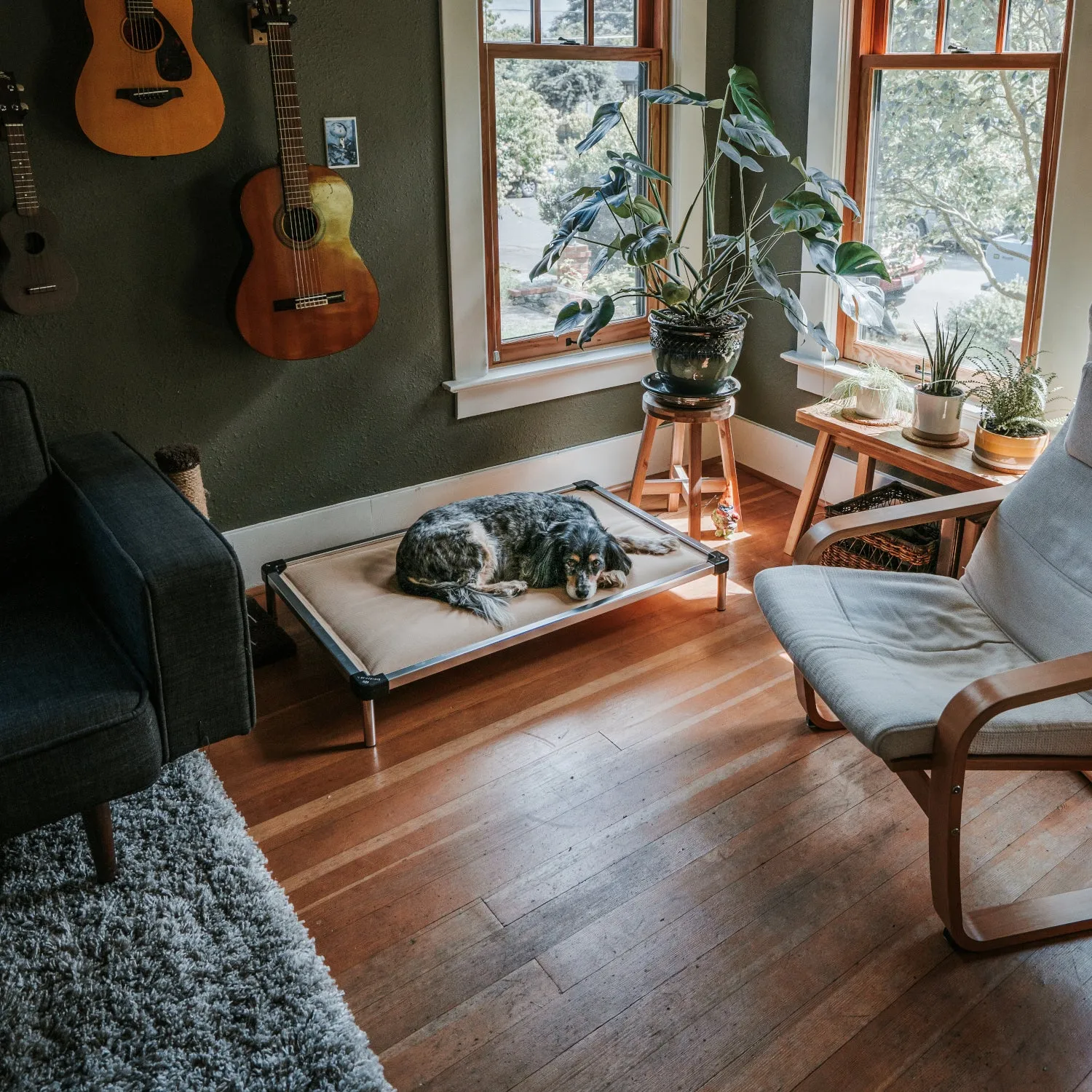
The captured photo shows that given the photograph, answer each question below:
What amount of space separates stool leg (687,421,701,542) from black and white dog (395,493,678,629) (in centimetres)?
44

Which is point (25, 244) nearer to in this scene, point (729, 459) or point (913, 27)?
point (729, 459)

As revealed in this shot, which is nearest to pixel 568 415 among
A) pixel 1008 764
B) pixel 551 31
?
pixel 551 31

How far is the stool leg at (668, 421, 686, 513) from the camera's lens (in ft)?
12.3

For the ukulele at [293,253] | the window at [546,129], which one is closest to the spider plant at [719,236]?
the window at [546,129]

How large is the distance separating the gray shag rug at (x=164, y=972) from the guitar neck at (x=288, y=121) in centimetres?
164

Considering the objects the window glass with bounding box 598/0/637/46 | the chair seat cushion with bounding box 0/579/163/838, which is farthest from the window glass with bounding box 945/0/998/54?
the chair seat cushion with bounding box 0/579/163/838

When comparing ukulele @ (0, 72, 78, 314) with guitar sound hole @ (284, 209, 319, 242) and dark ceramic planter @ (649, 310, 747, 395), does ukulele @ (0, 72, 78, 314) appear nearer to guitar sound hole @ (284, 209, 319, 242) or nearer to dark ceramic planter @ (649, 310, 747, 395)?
guitar sound hole @ (284, 209, 319, 242)

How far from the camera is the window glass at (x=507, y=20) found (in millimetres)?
3150

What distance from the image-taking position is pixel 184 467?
2758 millimetres

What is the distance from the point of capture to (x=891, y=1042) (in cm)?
175

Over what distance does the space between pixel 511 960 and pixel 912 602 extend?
1.19 metres

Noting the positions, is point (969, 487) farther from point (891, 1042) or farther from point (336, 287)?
point (336, 287)

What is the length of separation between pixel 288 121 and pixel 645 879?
2147mm

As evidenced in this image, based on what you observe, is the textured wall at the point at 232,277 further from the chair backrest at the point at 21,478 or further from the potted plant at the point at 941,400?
the potted plant at the point at 941,400
